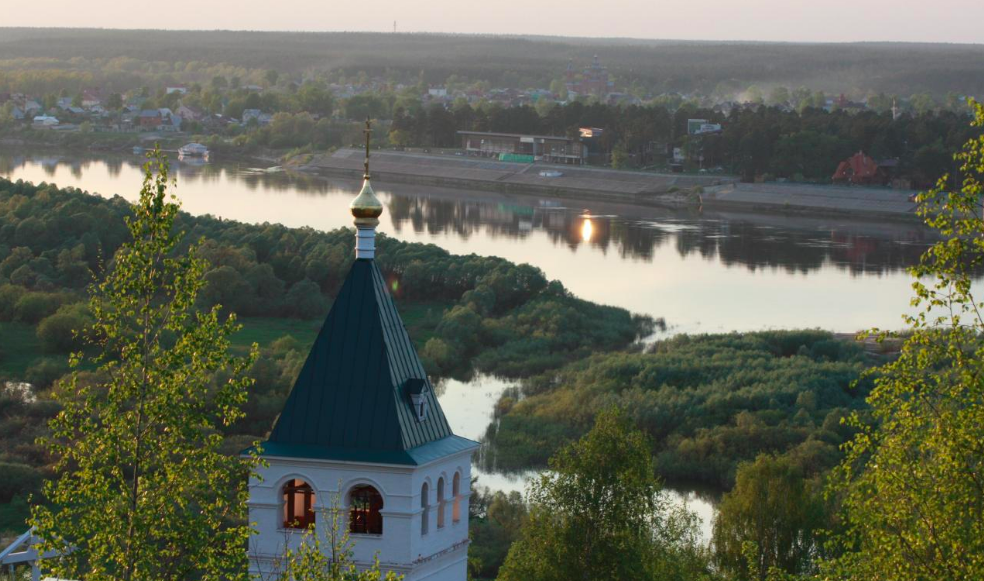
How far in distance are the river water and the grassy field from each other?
4.30 metres

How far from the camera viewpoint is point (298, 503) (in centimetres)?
650

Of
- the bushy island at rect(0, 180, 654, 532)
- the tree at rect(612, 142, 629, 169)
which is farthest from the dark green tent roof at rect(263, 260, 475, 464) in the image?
the tree at rect(612, 142, 629, 169)

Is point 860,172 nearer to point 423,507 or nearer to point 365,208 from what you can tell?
point 365,208

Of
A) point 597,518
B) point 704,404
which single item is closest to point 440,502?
point 597,518

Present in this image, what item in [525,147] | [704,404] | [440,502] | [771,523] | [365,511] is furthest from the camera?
[525,147]

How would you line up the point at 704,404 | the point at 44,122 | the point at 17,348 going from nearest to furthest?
the point at 704,404
the point at 17,348
the point at 44,122

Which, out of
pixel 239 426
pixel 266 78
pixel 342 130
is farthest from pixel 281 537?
pixel 266 78

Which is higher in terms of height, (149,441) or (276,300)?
(149,441)

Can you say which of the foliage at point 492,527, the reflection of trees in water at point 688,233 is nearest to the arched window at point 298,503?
the foliage at point 492,527

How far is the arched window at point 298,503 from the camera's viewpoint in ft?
21.2

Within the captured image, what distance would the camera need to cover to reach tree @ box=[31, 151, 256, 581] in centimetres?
496

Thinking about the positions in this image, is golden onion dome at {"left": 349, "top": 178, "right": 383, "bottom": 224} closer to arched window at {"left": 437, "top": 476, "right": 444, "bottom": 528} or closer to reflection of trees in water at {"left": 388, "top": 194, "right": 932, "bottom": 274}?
arched window at {"left": 437, "top": 476, "right": 444, "bottom": 528}

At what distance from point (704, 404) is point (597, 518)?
8.31 m

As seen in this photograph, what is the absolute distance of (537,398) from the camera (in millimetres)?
17062
